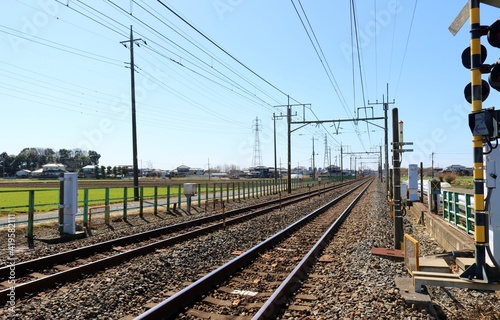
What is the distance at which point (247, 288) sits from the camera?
6617 mm

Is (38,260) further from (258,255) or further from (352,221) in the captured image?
(352,221)

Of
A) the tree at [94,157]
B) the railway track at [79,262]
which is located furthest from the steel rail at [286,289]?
the tree at [94,157]

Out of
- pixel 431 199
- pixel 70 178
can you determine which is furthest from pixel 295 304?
pixel 431 199

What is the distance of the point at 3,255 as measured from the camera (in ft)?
29.2

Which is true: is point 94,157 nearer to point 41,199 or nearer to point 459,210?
point 41,199

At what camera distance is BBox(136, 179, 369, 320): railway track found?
531 centimetres

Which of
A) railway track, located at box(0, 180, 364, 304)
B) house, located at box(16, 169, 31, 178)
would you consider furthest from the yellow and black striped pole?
house, located at box(16, 169, 31, 178)

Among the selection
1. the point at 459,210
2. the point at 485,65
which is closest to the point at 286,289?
the point at 485,65

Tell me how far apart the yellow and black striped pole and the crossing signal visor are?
22mm

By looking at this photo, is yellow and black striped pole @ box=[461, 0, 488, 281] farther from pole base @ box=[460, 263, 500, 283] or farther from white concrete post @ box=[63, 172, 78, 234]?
white concrete post @ box=[63, 172, 78, 234]

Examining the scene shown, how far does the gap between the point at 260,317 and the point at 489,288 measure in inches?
125

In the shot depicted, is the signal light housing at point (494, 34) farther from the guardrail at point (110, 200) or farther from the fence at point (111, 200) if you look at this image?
the fence at point (111, 200)

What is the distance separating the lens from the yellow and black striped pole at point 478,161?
16.6 feet

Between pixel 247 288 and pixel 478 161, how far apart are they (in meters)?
4.30
